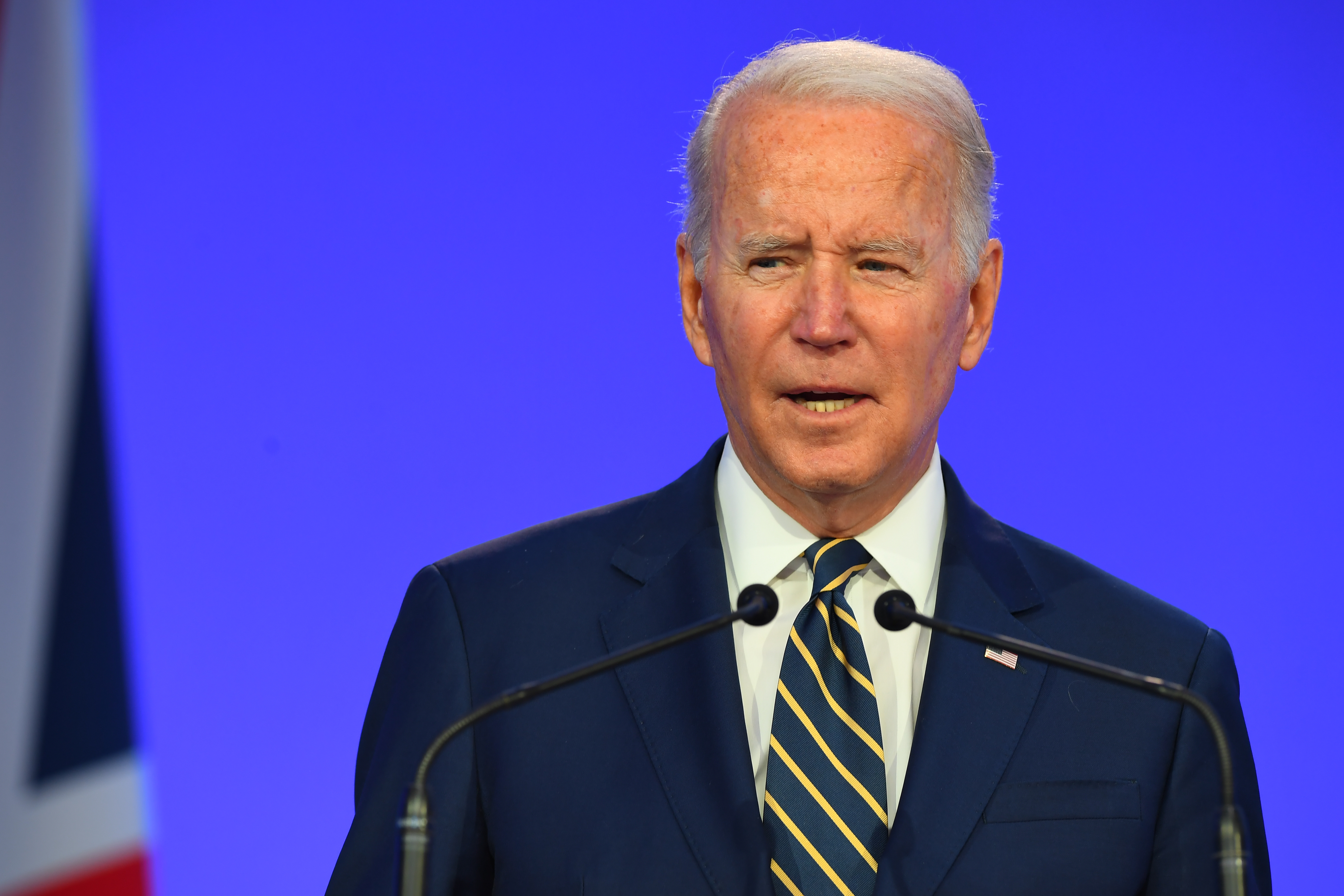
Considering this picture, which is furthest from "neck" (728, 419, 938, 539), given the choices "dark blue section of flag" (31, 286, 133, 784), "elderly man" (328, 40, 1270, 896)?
"dark blue section of flag" (31, 286, 133, 784)

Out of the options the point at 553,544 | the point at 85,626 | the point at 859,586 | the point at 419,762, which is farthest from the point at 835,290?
the point at 85,626

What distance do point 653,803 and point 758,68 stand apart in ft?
3.17

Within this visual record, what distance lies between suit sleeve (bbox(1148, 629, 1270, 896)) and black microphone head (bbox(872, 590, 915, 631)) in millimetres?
460

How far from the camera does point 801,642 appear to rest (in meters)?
1.56

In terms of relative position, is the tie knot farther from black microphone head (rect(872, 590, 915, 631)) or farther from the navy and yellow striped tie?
black microphone head (rect(872, 590, 915, 631))

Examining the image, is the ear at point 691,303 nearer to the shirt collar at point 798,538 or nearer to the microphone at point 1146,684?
the shirt collar at point 798,538

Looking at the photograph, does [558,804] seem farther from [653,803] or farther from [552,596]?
[552,596]

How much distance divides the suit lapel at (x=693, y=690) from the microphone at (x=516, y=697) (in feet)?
0.90

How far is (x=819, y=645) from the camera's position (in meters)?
1.56

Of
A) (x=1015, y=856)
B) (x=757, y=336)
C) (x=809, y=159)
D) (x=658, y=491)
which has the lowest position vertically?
(x=1015, y=856)

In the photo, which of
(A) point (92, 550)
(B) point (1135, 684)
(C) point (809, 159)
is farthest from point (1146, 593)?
(A) point (92, 550)

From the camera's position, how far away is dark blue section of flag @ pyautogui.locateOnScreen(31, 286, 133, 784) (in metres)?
2.48

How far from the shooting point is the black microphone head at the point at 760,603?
1.24m

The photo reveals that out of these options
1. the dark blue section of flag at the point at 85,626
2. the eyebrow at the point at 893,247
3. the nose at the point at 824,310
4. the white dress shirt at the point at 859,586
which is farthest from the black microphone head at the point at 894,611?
the dark blue section of flag at the point at 85,626
